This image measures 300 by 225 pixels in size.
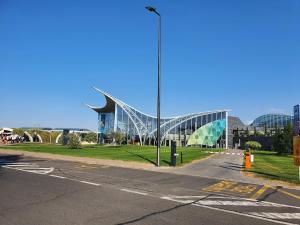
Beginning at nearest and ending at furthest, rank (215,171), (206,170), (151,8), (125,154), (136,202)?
(136,202), (215,171), (206,170), (151,8), (125,154)

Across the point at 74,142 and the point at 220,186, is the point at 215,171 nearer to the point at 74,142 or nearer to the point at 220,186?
the point at 220,186

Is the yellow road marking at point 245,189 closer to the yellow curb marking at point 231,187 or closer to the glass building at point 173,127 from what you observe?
the yellow curb marking at point 231,187

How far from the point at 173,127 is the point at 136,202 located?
87.4 m

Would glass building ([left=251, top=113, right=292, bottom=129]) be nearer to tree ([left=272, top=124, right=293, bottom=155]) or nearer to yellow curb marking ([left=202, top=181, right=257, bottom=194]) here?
tree ([left=272, top=124, right=293, bottom=155])

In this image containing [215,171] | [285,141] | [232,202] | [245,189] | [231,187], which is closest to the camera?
[232,202]

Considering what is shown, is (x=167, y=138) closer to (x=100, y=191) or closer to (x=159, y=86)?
(x=159, y=86)

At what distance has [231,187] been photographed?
555 inches

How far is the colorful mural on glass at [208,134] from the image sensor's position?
9725 cm

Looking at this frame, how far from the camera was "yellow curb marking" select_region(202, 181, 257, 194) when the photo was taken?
518 inches

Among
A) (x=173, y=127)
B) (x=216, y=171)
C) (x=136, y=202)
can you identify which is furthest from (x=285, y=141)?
(x=173, y=127)

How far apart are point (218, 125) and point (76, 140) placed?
59.9 m

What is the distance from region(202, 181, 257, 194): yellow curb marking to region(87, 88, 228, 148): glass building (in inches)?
3139

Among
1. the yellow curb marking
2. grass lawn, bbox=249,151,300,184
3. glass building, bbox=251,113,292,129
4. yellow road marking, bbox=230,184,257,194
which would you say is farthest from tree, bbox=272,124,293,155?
glass building, bbox=251,113,292,129

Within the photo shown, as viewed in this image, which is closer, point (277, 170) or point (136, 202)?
point (136, 202)
